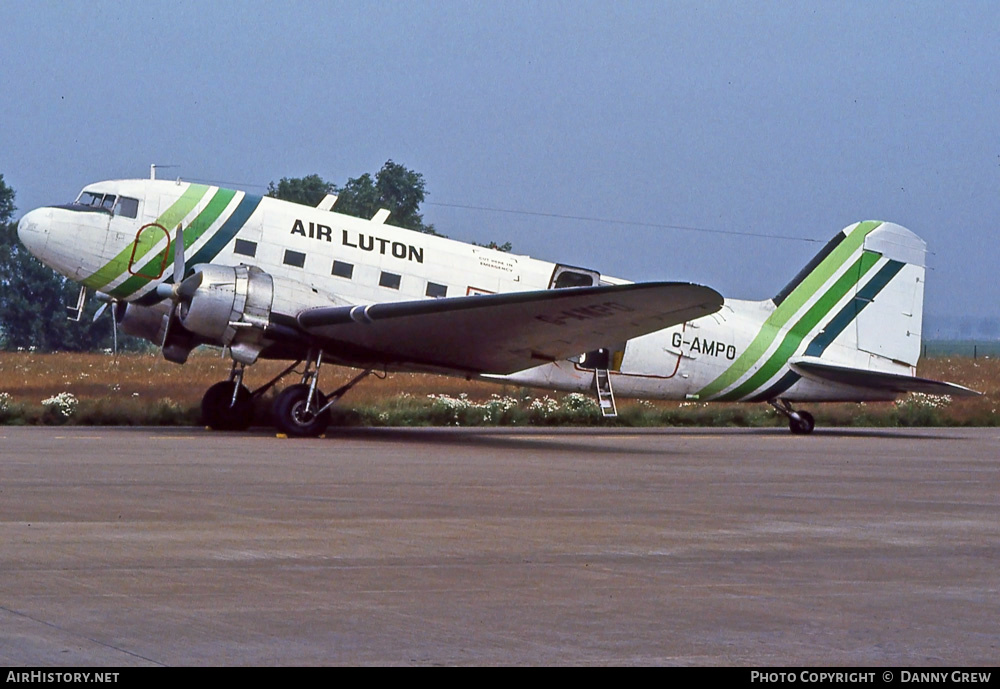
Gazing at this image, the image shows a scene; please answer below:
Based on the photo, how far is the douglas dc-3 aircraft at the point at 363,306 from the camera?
63.2 feet

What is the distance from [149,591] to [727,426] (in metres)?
21.9

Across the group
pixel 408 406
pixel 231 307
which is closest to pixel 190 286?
pixel 231 307

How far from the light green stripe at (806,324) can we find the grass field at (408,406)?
3348 mm

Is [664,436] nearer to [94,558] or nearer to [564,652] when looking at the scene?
[94,558]

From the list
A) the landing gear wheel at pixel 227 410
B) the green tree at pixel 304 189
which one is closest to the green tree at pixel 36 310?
the green tree at pixel 304 189

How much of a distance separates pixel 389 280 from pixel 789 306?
8211 mm

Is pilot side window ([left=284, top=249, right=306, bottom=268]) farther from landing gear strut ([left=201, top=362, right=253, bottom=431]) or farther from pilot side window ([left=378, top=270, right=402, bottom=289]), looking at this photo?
landing gear strut ([left=201, top=362, right=253, bottom=431])

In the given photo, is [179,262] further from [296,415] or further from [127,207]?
[296,415]

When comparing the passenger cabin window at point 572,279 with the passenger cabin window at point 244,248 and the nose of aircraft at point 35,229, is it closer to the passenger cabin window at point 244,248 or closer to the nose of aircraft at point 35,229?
the passenger cabin window at point 244,248

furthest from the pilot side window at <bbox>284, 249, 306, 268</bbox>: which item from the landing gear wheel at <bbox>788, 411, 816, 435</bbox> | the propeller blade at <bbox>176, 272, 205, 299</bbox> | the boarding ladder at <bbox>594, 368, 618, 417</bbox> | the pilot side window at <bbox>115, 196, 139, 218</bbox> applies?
the landing gear wheel at <bbox>788, 411, 816, 435</bbox>

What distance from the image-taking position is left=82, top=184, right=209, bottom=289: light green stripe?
2028 centimetres

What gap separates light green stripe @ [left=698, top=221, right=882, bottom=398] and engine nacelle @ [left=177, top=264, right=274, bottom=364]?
8508 mm

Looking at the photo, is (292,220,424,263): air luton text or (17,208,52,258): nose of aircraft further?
(292,220,424,263): air luton text

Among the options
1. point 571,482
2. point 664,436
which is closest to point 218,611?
point 571,482
